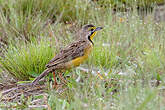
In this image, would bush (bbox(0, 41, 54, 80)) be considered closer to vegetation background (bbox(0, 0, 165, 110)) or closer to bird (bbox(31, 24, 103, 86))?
vegetation background (bbox(0, 0, 165, 110))

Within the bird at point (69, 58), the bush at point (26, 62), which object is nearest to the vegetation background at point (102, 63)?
the bush at point (26, 62)

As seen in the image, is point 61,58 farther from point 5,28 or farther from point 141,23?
point 5,28

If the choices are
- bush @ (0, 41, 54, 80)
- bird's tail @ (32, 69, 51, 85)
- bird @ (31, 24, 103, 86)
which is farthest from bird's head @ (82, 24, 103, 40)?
bird's tail @ (32, 69, 51, 85)

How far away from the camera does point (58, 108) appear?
346cm

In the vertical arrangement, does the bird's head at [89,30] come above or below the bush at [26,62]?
above

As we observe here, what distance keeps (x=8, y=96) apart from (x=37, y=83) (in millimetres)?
505

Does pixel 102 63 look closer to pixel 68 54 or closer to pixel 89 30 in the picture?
pixel 89 30

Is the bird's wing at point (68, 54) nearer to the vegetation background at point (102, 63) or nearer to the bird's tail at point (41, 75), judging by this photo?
the bird's tail at point (41, 75)

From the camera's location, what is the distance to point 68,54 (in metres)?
4.70

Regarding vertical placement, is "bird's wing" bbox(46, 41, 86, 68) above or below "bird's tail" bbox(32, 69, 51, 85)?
above

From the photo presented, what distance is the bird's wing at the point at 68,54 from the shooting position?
4.61m

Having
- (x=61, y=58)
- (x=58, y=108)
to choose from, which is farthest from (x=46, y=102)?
(x=61, y=58)

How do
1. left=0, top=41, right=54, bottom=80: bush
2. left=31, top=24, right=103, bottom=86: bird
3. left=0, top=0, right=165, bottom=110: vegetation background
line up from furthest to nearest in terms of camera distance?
left=0, top=41, right=54, bottom=80: bush < left=31, top=24, right=103, bottom=86: bird < left=0, top=0, right=165, bottom=110: vegetation background

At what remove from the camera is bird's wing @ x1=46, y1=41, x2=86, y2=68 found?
4.61 meters
